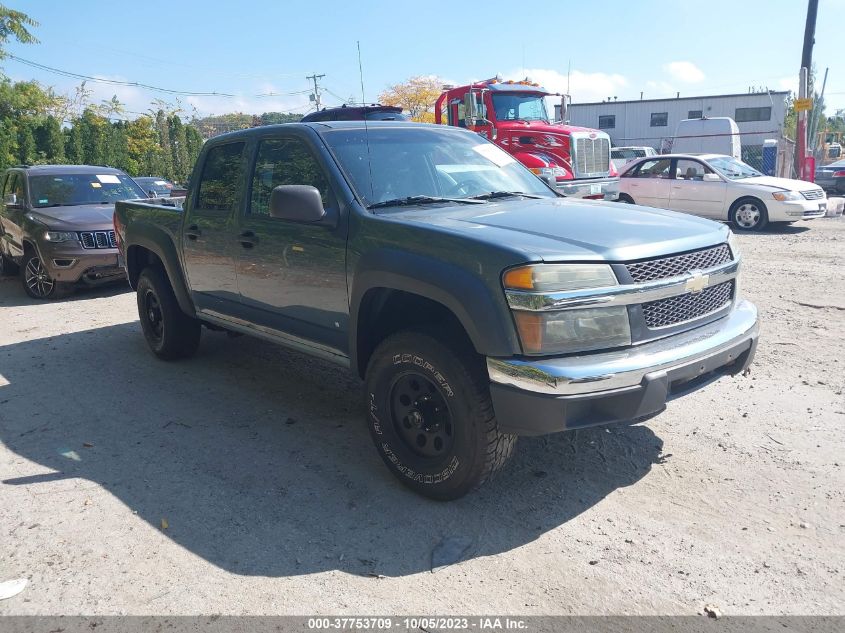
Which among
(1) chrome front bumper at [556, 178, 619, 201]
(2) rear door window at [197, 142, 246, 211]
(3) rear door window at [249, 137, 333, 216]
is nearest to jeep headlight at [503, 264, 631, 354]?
(3) rear door window at [249, 137, 333, 216]

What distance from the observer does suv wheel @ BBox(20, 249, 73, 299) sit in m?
9.36

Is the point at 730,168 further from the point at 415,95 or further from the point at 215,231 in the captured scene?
the point at 415,95

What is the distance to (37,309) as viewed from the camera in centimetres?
887

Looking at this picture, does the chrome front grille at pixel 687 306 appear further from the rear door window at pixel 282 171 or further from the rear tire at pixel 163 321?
the rear tire at pixel 163 321

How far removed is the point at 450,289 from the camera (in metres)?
3.23

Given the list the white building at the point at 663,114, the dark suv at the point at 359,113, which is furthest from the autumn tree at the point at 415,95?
the dark suv at the point at 359,113

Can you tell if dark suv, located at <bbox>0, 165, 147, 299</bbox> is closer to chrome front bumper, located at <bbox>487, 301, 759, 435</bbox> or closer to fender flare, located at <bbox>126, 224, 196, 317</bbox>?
fender flare, located at <bbox>126, 224, 196, 317</bbox>

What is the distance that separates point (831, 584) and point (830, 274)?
23.6ft

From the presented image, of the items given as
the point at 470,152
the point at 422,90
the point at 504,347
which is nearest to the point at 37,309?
the point at 470,152

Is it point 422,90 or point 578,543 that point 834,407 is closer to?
point 578,543

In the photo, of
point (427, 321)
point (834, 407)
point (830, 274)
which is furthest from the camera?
point (830, 274)

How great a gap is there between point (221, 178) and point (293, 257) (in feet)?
4.15

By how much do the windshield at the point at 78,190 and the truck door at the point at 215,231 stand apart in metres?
5.79

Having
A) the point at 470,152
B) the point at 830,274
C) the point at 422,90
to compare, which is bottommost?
the point at 830,274
